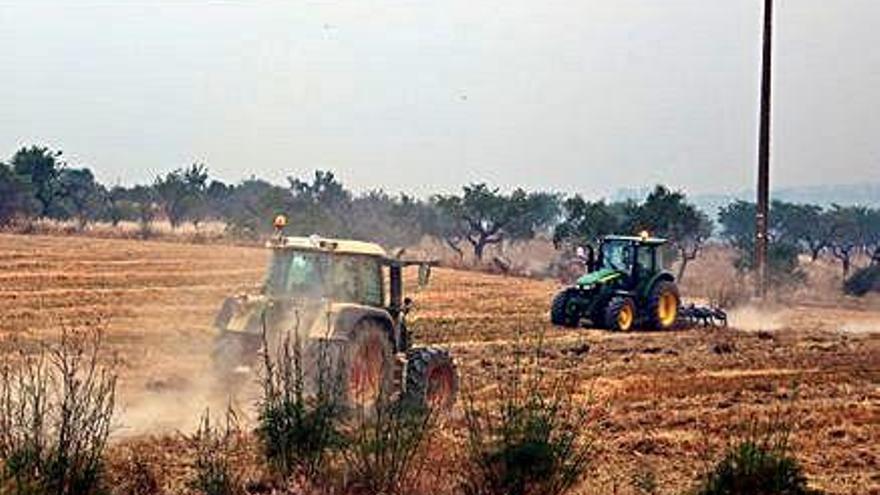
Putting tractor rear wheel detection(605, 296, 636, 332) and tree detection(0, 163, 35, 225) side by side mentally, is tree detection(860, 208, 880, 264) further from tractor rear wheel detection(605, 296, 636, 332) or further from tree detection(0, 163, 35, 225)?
tractor rear wheel detection(605, 296, 636, 332)

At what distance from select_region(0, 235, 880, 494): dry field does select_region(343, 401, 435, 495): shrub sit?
5.40ft

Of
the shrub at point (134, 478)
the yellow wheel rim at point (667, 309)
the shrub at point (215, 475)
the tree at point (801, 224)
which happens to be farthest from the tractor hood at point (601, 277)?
the tree at point (801, 224)

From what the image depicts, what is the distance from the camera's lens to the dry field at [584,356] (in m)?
13.5

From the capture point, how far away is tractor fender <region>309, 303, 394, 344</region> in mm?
14367

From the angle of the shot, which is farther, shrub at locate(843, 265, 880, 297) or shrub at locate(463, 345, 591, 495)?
shrub at locate(843, 265, 880, 297)

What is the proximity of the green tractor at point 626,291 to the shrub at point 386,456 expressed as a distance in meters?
19.4

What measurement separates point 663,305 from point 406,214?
54611mm

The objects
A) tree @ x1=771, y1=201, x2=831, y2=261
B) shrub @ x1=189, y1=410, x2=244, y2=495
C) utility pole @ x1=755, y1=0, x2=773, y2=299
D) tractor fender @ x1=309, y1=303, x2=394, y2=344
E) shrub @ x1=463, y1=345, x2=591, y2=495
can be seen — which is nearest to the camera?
shrub @ x1=189, y1=410, x2=244, y2=495

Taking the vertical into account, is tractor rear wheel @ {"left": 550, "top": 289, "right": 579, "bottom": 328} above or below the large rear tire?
below

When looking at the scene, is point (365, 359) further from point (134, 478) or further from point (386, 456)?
point (386, 456)

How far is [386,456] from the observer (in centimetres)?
991

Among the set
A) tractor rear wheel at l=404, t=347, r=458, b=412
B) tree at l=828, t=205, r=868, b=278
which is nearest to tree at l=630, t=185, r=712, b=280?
tree at l=828, t=205, r=868, b=278

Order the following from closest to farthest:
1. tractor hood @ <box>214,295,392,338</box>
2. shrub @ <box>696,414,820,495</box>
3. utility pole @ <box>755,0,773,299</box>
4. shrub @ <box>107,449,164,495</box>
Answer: shrub @ <box>696,414,820,495</box> → shrub @ <box>107,449,164,495</box> → tractor hood @ <box>214,295,392,338</box> → utility pole @ <box>755,0,773,299</box>

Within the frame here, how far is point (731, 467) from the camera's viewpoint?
9.92m
